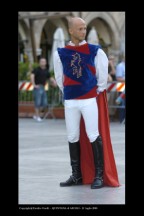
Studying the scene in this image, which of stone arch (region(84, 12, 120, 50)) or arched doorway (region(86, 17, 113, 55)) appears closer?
stone arch (region(84, 12, 120, 50))

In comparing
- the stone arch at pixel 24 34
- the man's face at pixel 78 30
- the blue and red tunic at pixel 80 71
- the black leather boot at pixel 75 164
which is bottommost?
the black leather boot at pixel 75 164

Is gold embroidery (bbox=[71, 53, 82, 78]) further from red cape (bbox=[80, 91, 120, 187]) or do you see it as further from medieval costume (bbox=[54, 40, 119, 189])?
red cape (bbox=[80, 91, 120, 187])

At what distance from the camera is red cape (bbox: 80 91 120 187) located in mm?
7496

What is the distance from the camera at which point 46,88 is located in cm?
2025

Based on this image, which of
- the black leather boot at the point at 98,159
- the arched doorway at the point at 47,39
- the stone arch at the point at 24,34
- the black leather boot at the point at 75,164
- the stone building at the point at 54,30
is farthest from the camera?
the arched doorway at the point at 47,39

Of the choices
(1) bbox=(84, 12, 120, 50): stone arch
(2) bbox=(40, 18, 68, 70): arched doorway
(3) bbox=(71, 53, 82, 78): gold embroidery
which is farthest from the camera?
(2) bbox=(40, 18, 68, 70): arched doorway

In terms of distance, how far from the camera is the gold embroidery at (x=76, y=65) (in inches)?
287

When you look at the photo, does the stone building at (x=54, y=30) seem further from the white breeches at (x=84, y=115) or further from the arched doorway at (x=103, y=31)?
the white breeches at (x=84, y=115)

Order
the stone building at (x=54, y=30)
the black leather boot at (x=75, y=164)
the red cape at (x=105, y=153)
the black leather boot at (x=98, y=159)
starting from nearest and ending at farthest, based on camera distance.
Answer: the black leather boot at (x=98, y=159), the red cape at (x=105, y=153), the black leather boot at (x=75, y=164), the stone building at (x=54, y=30)

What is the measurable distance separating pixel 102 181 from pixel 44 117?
12948 millimetres

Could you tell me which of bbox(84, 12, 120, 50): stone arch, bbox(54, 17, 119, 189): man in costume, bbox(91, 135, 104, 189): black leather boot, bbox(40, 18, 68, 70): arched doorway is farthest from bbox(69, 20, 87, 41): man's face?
bbox(40, 18, 68, 70): arched doorway

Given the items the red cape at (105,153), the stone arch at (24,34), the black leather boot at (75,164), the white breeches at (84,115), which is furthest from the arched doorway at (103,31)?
the white breeches at (84,115)
